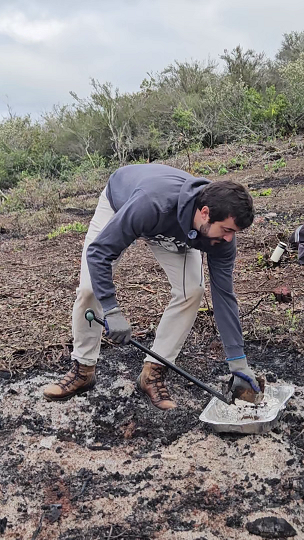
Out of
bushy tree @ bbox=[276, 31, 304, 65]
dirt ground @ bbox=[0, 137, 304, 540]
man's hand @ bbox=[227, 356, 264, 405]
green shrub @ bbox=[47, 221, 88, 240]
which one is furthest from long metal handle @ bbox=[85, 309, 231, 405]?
bushy tree @ bbox=[276, 31, 304, 65]

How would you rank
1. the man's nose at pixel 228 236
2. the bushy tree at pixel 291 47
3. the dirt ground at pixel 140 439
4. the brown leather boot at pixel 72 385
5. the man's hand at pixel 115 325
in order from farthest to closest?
1. the bushy tree at pixel 291 47
2. the brown leather boot at pixel 72 385
3. the man's hand at pixel 115 325
4. the man's nose at pixel 228 236
5. the dirt ground at pixel 140 439

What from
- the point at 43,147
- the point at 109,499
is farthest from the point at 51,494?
the point at 43,147

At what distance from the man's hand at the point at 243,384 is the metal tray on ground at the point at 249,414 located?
0.08 m

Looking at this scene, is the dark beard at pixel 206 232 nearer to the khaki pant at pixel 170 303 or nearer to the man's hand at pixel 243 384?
the khaki pant at pixel 170 303

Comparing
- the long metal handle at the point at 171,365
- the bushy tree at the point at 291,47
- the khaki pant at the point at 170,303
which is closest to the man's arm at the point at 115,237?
the long metal handle at the point at 171,365

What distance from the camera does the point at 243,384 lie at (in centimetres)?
275

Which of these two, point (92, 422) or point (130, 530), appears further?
point (92, 422)

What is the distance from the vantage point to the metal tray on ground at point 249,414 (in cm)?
262

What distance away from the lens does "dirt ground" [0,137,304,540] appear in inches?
86.0

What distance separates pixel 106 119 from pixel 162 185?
15628mm

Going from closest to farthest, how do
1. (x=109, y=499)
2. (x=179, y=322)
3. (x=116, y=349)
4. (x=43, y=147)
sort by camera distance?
1. (x=109, y=499)
2. (x=179, y=322)
3. (x=116, y=349)
4. (x=43, y=147)

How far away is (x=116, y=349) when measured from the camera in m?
3.80

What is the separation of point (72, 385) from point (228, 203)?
1502 millimetres

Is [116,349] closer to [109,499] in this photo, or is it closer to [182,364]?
[182,364]
